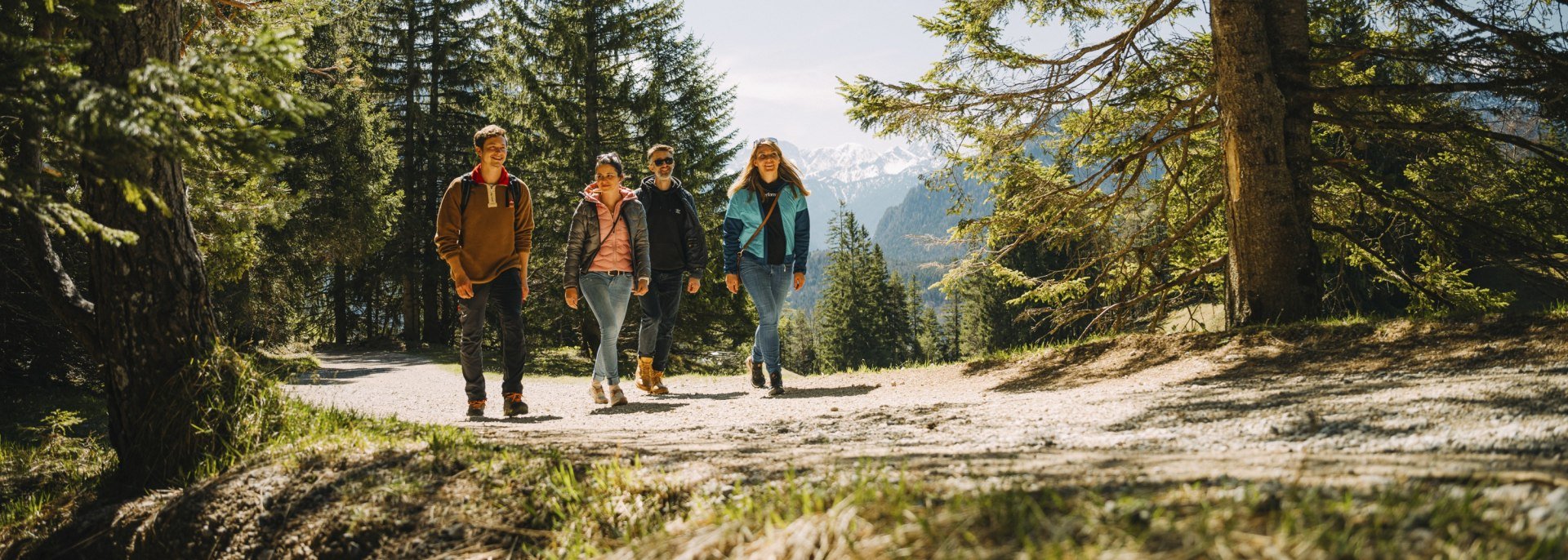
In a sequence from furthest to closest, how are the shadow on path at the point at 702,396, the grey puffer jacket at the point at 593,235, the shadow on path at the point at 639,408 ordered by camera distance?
the shadow on path at the point at 702,396 → the grey puffer jacket at the point at 593,235 → the shadow on path at the point at 639,408

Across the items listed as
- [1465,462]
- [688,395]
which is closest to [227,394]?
[688,395]

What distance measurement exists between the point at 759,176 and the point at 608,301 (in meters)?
1.81

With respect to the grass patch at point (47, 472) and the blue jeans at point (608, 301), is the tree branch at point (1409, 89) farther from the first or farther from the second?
the grass patch at point (47, 472)

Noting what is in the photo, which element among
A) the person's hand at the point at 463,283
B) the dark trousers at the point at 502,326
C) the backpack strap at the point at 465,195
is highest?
the backpack strap at the point at 465,195

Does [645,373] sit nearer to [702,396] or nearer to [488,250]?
[702,396]

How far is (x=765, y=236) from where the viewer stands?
7.08m

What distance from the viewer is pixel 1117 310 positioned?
947 cm

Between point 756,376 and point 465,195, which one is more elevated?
point 465,195

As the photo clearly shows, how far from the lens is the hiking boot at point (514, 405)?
6230 mm

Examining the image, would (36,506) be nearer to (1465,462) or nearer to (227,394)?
(227,394)

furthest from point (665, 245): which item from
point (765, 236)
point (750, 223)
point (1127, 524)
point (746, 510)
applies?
point (1127, 524)

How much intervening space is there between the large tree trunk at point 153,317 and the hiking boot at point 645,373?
3.98 metres

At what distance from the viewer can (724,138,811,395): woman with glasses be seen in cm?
709

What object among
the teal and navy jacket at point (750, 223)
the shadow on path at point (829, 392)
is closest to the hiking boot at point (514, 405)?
the teal and navy jacket at point (750, 223)
